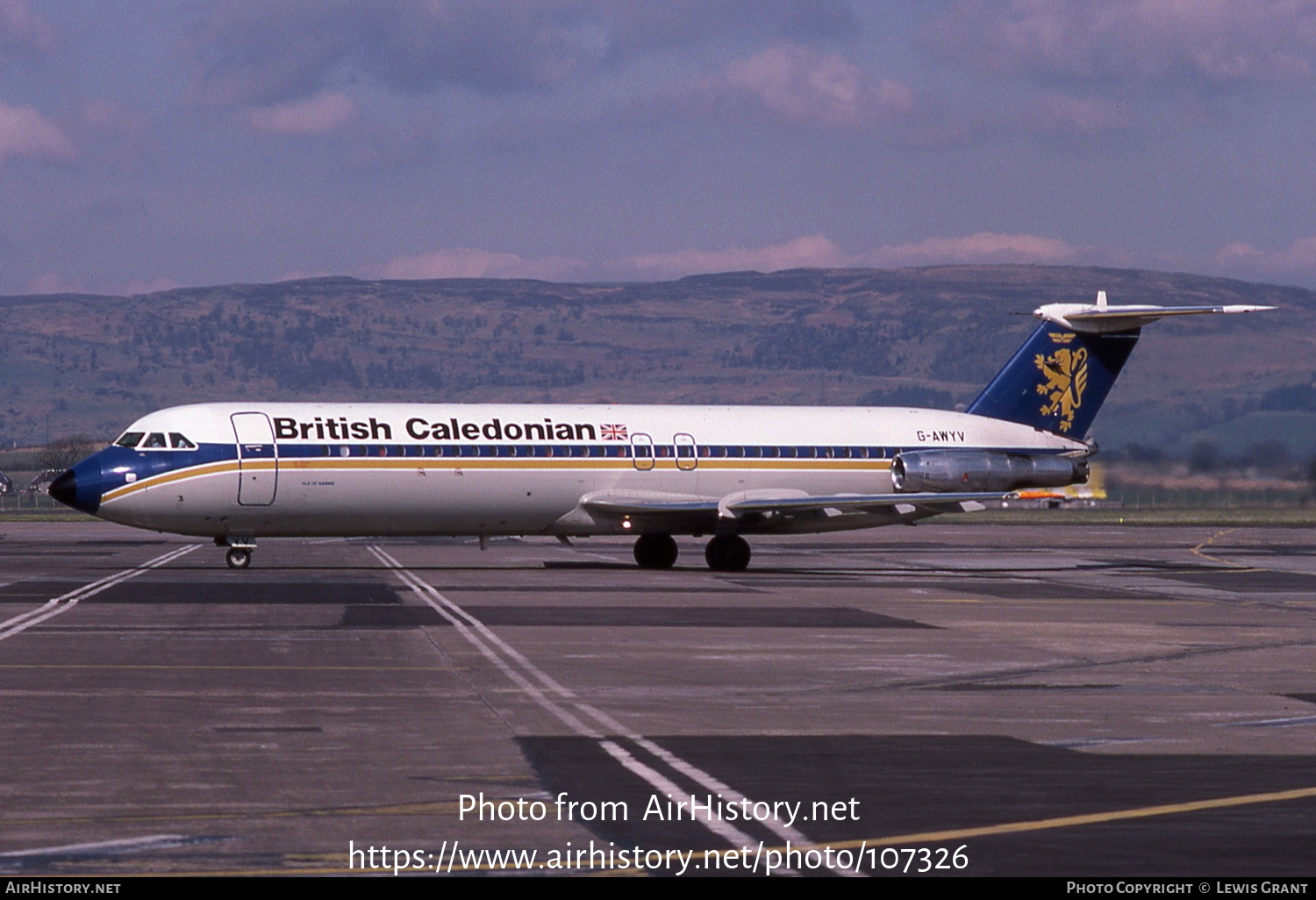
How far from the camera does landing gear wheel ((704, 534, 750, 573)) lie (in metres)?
49.8

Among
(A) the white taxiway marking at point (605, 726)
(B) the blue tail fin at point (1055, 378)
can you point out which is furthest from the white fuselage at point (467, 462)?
(A) the white taxiway marking at point (605, 726)

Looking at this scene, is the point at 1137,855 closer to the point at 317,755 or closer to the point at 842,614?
the point at 317,755

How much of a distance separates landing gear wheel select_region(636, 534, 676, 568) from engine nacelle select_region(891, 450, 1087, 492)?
6.42m

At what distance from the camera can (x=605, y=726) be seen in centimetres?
1830

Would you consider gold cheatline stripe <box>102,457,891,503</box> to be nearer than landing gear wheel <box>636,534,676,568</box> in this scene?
Yes

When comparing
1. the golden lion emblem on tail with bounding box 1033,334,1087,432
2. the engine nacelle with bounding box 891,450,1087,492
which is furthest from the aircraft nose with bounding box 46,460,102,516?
the golden lion emblem on tail with bounding box 1033,334,1087,432

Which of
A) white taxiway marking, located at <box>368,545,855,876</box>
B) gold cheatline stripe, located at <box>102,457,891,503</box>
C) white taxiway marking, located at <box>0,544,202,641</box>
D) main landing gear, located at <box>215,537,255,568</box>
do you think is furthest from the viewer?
main landing gear, located at <box>215,537,255,568</box>

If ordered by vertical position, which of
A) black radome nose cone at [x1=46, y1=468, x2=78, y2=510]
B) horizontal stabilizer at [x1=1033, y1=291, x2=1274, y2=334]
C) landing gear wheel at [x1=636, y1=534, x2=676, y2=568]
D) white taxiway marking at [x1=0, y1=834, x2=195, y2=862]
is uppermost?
horizontal stabilizer at [x1=1033, y1=291, x2=1274, y2=334]

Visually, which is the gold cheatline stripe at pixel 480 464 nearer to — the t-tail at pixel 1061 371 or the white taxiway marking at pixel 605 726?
the t-tail at pixel 1061 371

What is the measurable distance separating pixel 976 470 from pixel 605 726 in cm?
3424

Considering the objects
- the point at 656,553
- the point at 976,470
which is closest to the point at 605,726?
the point at 656,553

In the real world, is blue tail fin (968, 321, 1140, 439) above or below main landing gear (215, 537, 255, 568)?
above

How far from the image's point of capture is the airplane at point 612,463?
45625mm

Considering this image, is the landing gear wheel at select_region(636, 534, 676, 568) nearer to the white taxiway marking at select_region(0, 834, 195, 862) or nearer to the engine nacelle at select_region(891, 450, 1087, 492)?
the engine nacelle at select_region(891, 450, 1087, 492)
